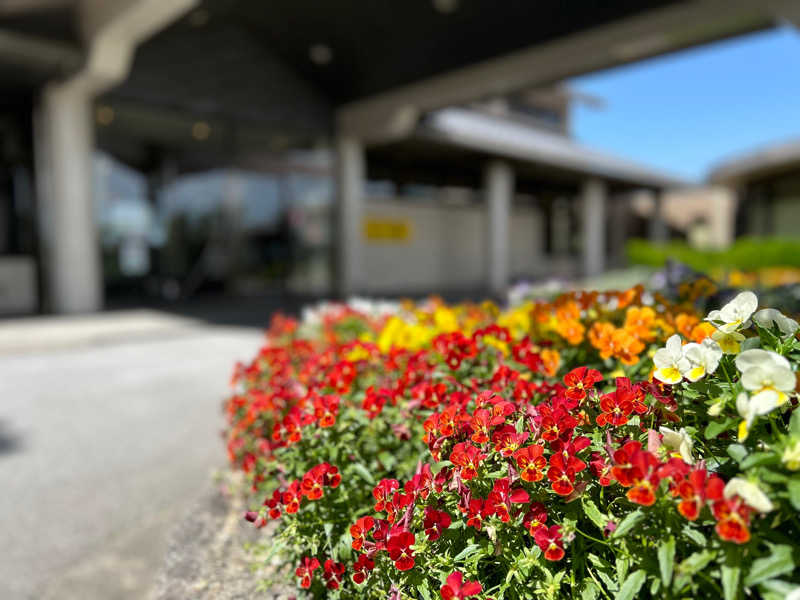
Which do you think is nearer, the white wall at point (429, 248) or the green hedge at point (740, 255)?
the green hedge at point (740, 255)

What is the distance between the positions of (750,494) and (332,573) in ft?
3.25

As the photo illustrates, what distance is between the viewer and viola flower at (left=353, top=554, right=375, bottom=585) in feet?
4.54

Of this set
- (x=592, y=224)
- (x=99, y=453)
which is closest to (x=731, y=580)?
(x=99, y=453)

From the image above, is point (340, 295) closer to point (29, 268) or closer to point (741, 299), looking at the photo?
point (29, 268)

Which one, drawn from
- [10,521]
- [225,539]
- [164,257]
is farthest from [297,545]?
[164,257]

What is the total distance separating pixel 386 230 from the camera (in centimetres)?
1714

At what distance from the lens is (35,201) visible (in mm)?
10461

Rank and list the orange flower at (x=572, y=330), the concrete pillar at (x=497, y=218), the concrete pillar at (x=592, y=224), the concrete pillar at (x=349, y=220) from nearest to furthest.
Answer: the orange flower at (x=572, y=330)
the concrete pillar at (x=349, y=220)
the concrete pillar at (x=497, y=218)
the concrete pillar at (x=592, y=224)

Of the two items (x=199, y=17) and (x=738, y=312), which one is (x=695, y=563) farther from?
(x=199, y=17)

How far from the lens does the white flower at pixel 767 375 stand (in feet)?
3.46

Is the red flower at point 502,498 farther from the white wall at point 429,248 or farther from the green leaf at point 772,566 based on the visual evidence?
the white wall at point 429,248

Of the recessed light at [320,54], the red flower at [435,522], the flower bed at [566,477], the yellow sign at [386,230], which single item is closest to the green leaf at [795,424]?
the flower bed at [566,477]

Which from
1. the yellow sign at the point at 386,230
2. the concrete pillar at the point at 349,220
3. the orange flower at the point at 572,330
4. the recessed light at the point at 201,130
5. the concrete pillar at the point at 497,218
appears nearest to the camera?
the orange flower at the point at 572,330

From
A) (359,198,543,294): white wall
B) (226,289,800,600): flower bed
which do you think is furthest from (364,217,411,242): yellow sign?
(226,289,800,600): flower bed
